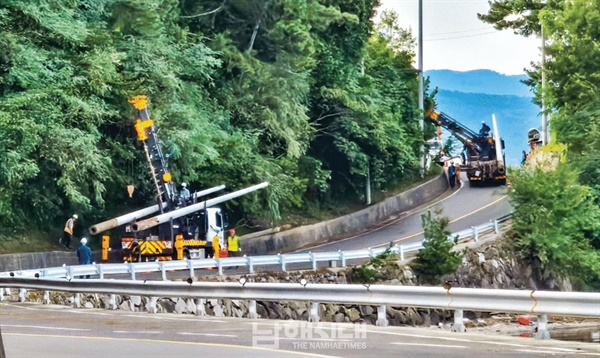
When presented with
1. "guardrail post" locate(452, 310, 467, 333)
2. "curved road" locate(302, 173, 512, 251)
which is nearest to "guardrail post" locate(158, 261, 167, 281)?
"guardrail post" locate(452, 310, 467, 333)

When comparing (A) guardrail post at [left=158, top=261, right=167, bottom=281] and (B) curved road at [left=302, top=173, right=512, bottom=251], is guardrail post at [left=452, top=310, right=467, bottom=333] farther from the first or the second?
(B) curved road at [left=302, top=173, right=512, bottom=251]

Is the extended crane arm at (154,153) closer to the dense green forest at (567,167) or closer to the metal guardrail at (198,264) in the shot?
the metal guardrail at (198,264)

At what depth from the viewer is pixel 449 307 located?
63.6ft

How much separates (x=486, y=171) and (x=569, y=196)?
2147cm

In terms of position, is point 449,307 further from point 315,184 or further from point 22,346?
point 315,184

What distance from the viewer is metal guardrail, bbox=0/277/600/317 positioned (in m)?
17.5

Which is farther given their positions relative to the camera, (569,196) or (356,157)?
(356,157)

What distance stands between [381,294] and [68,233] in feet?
79.9

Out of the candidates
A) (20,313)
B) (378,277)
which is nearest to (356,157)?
(378,277)

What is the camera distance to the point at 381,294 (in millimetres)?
20922

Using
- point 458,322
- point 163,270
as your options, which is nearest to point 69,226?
point 163,270

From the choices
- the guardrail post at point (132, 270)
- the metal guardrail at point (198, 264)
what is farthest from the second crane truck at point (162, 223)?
the guardrail post at point (132, 270)

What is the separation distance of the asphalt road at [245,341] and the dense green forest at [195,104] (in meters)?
A: 20.5

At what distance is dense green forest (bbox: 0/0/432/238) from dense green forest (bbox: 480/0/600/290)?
8.41 metres
